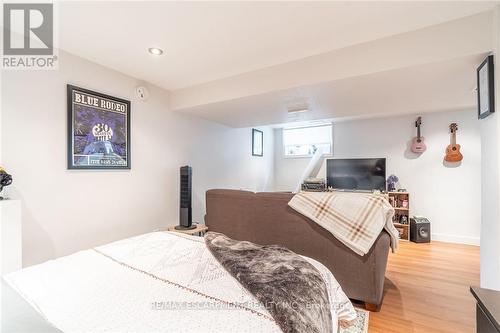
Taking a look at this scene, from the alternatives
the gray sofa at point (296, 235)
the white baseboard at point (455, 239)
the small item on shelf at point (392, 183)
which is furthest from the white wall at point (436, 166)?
the gray sofa at point (296, 235)

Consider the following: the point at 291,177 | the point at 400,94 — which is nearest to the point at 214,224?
the point at 400,94

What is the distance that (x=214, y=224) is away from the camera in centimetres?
276

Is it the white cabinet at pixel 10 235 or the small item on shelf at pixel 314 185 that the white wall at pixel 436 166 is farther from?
the white cabinet at pixel 10 235

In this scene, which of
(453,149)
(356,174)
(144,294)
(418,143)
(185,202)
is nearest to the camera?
(144,294)

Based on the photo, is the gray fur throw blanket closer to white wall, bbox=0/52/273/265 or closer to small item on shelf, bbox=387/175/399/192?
white wall, bbox=0/52/273/265

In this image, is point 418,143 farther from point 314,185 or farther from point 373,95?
point 373,95

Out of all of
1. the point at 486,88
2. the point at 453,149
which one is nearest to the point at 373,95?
the point at 486,88

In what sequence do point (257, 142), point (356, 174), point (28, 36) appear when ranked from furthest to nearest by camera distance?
point (257, 142) < point (356, 174) < point (28, 36)

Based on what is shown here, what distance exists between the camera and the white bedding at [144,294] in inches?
29.8

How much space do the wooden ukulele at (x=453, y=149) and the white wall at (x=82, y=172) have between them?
4163 millimetres

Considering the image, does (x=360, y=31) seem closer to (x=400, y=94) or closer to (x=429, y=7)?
(x=429, y=7)

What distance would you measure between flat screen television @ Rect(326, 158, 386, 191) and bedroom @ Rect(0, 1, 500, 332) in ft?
4.15

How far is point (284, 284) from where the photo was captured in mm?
968

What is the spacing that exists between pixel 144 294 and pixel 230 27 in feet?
6.07
